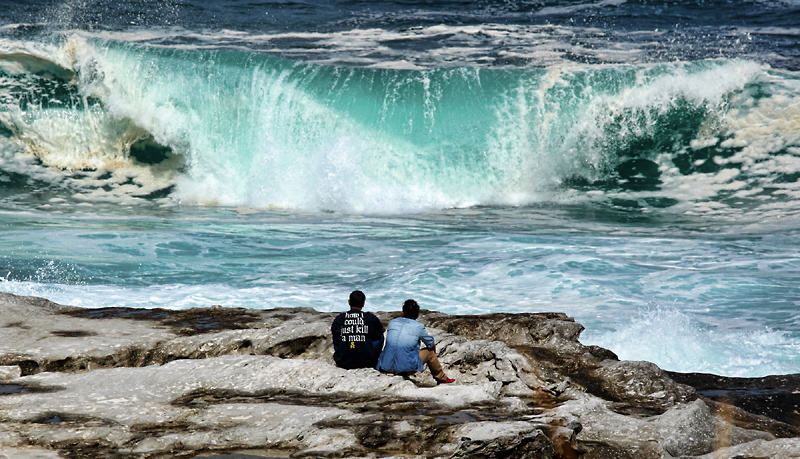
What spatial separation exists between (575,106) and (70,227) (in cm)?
1131

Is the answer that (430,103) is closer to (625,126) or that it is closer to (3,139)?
(625,126)

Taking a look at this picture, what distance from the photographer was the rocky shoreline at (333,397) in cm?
353

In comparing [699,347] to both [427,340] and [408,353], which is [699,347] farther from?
[408,353]

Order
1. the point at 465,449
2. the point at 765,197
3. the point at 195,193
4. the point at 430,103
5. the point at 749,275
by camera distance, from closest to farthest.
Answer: the point at 465,449, the point at 749,275, the point at 765,197, the point at 195,193, the point at 430,103

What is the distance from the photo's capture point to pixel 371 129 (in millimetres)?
16672

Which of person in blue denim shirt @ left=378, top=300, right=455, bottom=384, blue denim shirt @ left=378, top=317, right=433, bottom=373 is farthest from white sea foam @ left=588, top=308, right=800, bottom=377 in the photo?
blue denim shirt @ left=378, top=317, right=433, bottom=373

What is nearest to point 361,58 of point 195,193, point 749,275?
point 195,193

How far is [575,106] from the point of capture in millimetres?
16281

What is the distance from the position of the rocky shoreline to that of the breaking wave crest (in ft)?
31.6

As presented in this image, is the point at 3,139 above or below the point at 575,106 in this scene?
below

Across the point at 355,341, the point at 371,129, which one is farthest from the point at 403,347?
the point at 371,129

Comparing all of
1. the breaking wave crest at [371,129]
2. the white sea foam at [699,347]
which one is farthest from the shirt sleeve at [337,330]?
the breaking wave crest at [371,129]

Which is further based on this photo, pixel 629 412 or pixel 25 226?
pixel 25 226

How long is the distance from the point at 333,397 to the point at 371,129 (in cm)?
1278
